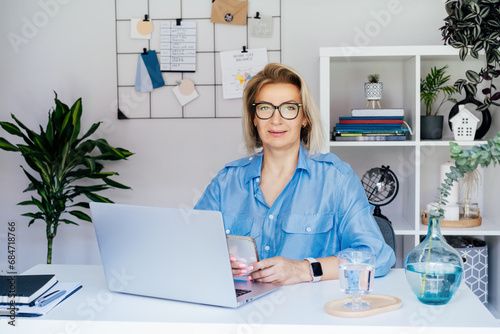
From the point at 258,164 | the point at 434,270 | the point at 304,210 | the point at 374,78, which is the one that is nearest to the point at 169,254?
the point at 434,270

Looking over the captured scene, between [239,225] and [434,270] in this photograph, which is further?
[239,225]

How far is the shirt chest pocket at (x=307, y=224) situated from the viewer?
6.05 feet

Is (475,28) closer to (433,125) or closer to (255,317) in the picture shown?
(433,125)

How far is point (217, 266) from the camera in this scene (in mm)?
1228

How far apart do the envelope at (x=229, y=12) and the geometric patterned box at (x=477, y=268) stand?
170 cm

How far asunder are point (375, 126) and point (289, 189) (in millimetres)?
1033

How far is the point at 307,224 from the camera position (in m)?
1.86

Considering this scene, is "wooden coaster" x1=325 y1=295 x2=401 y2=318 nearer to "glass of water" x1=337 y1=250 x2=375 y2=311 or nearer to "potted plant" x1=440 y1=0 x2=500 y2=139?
"glass of water" x1=337 y1=250 x2=375 y2=311

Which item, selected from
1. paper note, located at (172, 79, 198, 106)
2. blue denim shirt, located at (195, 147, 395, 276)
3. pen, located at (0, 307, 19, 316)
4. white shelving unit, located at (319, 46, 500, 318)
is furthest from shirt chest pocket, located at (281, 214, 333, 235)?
paper note, located at (172, 79, 198, 106)

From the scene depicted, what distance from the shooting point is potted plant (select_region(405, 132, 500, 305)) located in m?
1.23

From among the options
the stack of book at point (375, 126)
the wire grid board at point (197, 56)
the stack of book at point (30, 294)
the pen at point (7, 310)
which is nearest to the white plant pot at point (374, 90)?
A: the stack of book at point (375, 126)

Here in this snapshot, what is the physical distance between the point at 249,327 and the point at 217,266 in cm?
15

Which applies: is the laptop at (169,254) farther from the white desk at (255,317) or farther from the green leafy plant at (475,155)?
the green leafy plant at (475,155)

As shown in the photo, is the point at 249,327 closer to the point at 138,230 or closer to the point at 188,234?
the point at 188,234
